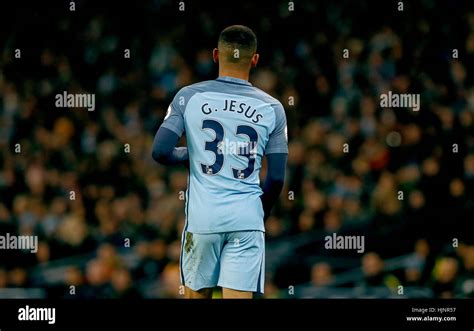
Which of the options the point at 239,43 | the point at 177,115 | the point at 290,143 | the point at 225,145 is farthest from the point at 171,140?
the point at 290,143

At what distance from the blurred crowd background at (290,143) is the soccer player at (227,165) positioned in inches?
82.5

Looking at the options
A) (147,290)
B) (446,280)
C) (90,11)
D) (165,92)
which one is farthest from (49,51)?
(446,280)

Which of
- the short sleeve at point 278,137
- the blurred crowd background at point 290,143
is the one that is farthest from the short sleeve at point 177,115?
the blurred crowd background at point 290,143

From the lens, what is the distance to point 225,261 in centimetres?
527

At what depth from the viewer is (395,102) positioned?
24.3 ft

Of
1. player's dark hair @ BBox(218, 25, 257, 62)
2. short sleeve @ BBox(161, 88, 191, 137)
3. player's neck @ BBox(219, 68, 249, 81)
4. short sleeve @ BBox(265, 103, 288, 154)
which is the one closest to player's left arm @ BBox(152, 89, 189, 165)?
short sleeve @ BBox(161, 88, 191, 137)

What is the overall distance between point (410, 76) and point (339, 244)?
149 centimetres

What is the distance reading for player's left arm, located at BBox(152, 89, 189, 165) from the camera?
5383 millimetres

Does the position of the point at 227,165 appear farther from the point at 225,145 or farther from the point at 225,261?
the point at 225,261

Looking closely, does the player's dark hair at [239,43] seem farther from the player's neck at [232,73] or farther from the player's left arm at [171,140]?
the player's left arm at [171,140]

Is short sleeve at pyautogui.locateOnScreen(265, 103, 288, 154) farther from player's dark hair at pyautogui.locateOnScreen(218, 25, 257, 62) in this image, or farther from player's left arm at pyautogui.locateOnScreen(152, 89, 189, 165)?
player's left arm at pyautogui.locateOnScreen(152, 89, 189, 165)

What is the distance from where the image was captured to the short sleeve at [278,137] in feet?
18.1

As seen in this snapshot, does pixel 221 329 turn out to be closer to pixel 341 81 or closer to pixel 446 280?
pixel 446 280

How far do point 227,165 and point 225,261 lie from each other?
56 cm
